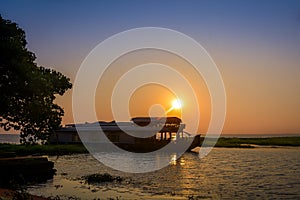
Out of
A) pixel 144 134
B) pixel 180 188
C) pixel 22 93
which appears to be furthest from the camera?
pixel 144 134

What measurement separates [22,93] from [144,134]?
2293 inches

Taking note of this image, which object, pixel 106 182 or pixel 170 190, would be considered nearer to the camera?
pixel 170 190

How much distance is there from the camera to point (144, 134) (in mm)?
79875

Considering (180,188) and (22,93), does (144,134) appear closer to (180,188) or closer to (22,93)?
(180,188)

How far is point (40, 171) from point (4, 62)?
1266cm

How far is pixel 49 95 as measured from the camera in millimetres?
23625

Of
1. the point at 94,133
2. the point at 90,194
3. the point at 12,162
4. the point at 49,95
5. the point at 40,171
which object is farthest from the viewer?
the point at 94,133

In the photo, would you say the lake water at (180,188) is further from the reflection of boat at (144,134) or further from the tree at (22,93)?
the reflection of boat at (144,134)

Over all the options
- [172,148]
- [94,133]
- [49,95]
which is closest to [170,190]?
[49,95]

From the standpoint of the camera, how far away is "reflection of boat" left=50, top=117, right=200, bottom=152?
77.1 m

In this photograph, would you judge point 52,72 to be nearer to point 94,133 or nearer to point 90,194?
point 90,194

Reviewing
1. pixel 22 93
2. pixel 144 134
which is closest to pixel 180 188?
pixel 22 93

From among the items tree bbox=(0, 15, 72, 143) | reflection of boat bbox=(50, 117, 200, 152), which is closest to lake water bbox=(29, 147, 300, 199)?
tree bbox=(0, 15, 72, 143)

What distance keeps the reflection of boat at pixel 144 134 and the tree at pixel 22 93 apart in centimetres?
5308
